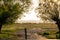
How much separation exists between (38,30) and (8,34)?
1435 millimetres

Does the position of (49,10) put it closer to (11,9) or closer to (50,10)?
(50,10)

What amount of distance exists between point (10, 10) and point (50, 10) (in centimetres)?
194

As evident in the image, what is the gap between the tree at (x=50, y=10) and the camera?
838 cm

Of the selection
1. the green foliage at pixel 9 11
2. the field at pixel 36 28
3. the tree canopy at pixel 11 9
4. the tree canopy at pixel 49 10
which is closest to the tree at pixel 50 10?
the tree canopy at pixel 49 10

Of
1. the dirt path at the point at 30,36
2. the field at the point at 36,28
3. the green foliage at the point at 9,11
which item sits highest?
the green foliage at the point at 9,11

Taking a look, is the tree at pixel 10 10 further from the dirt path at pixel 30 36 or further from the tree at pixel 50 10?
the tree at pixel 50 10

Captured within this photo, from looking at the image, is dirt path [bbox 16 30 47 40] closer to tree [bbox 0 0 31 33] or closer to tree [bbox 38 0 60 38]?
tree [bbox 0 0 31 33]

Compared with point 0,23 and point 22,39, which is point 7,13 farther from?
point 22,39

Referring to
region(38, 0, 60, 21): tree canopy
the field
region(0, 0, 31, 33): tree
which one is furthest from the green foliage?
region(38, 0, 60, 21): tree canopy

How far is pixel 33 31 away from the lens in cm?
846

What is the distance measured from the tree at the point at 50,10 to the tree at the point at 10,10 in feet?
2.98

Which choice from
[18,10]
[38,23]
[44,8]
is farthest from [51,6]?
[18,10]

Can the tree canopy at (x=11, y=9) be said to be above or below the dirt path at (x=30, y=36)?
above

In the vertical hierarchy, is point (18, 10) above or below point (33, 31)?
above
